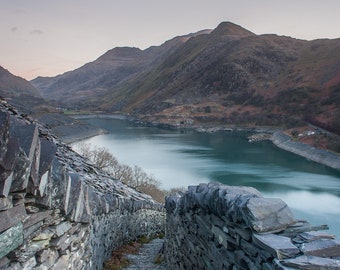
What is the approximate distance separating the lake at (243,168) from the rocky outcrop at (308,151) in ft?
4.38

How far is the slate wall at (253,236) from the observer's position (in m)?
3.14

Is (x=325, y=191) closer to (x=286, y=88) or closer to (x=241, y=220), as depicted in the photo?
(x=241, y=220)

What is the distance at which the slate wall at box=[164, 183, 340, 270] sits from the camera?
10.3 feet

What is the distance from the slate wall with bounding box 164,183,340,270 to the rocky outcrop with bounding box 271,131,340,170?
5628 centimetres

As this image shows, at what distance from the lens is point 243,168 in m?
56.4

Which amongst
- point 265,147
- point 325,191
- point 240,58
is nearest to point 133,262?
point 325,191

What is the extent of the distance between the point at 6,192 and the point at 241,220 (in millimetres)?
2338

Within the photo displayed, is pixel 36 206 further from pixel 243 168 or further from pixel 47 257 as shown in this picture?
pixel 243 168

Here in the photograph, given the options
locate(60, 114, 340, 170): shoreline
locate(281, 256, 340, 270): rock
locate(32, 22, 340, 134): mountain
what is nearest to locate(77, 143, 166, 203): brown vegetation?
locate(60, 114, 340, 170): shoreline

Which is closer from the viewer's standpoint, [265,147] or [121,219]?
[121,219]

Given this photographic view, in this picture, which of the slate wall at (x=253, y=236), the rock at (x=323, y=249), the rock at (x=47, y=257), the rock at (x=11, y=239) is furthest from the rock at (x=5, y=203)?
the rock at (x=323, y=249)

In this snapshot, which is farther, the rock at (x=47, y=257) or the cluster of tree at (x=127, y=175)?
the cluster of tree at (x=127, y=175)

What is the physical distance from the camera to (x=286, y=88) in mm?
125562

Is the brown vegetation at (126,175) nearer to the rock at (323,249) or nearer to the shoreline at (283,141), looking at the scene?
the shoreline at (283,141)
